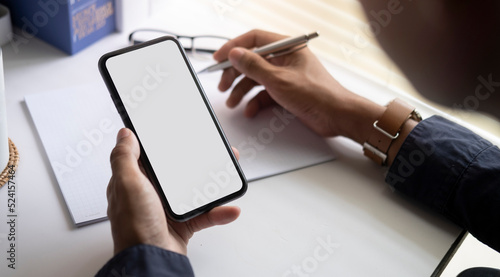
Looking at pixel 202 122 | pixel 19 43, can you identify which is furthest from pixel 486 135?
pixel 19 43

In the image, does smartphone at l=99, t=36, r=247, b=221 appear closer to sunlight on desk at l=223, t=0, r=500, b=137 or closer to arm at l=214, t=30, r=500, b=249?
arm at l=214, t=30, r=500, b=249

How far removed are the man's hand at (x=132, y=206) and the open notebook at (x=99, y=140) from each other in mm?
106

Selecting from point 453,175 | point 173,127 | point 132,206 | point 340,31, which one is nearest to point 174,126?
point 173,127

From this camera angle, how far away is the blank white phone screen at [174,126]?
0.62m

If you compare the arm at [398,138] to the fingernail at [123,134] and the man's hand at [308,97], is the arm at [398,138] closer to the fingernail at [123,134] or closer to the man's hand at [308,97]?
the man's hand at [308,97]

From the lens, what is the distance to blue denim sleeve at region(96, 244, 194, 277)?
512 millimetres

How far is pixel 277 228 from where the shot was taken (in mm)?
676

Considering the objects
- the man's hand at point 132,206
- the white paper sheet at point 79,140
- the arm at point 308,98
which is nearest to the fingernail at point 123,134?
the man's hand at point 132,206

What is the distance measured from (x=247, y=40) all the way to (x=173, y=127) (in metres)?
0.31

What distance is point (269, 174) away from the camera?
0.74 m

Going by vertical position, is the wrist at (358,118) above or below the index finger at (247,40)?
below

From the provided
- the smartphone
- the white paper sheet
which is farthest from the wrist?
the white paper sheet

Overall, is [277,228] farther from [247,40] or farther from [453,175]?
[247,40]

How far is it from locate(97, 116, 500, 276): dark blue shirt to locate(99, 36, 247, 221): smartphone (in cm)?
25
